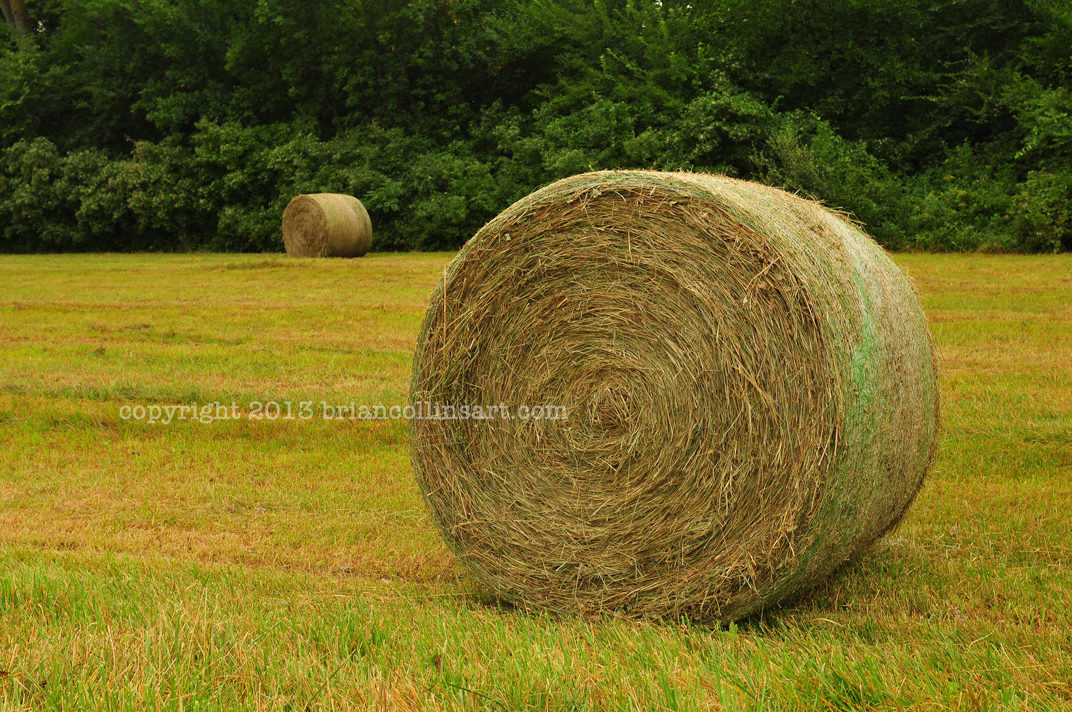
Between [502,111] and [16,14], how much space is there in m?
19.4

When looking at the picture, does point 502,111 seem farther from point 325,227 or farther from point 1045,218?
point 1045,218

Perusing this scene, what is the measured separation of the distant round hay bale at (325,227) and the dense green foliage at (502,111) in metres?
2.48

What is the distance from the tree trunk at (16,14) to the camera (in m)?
33.6

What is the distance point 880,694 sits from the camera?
264 centimetres

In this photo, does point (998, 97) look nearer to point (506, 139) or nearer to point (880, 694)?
point (506, 139)

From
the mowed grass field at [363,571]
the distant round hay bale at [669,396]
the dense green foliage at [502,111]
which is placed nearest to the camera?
the mowed grass field at [363,571]

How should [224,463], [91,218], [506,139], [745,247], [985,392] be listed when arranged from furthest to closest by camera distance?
1. [91,218]
2. [506,139]
3. [985,392]
4. [224,463]
5. [745,247]

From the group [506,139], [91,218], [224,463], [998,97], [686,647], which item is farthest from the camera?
[91,218]

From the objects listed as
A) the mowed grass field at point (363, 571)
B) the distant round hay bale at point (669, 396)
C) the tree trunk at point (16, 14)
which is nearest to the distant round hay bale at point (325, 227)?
the mowed grass field at point (363, 571)

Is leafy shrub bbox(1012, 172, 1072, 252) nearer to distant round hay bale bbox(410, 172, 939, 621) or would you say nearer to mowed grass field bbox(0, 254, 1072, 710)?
mowed grass field bbox(0, 254, 1072, 710)

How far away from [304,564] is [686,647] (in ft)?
6.96

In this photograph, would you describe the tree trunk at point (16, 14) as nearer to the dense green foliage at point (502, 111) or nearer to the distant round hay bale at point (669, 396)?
the dense green foliage at point (502, 111)

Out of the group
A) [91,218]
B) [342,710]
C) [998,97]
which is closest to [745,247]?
[342,710]

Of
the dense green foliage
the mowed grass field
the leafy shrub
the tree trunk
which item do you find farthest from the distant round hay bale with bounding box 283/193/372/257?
the tree trunk
